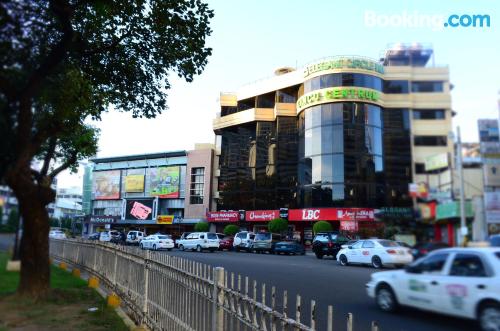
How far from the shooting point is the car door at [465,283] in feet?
5.50

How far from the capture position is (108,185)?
61188mm

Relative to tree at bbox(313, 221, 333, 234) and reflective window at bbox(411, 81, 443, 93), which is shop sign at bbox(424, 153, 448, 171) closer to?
reflective window at bbox(411, 81, 443, 93)

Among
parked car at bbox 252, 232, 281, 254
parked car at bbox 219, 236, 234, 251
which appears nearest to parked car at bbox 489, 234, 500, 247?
parked car at bbox 252, 232, 281, 254

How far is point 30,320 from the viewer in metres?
7.27

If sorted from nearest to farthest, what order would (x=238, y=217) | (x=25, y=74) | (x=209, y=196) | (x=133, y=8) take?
(x=25, y=74), (x=133, y=8), (x=238, y=217), (x=209, y=196)

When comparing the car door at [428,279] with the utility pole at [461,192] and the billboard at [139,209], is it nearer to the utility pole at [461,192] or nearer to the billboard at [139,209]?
the utility pole at [461,192]

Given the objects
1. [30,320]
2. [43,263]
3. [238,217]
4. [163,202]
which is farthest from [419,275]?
[163,202]

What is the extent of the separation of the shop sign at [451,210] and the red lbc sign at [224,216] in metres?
47.4

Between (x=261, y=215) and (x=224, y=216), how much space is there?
5.82m

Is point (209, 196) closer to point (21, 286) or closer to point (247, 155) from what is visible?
point (247, 155)

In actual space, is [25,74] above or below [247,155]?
below

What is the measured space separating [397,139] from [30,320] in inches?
292

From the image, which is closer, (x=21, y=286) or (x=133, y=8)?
(x=133, y=8)

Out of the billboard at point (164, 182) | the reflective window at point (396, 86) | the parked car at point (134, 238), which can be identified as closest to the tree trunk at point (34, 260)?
the reflective window at point (396, 86)
